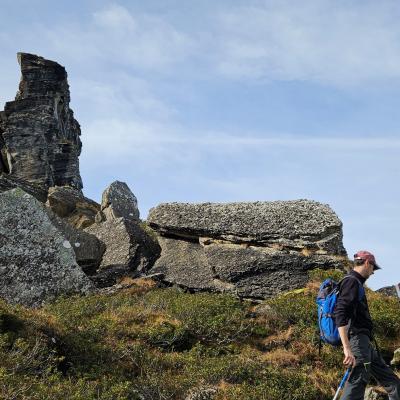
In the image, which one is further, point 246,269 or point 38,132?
point 38,132

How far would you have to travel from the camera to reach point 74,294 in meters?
19.1

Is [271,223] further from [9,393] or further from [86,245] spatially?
[9,393]

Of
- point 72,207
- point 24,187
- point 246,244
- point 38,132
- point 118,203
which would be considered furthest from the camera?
point 38,132

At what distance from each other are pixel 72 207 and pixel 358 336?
23.9 metres

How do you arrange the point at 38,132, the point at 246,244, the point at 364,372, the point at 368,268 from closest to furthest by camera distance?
the point at 364,372 < the point at 368,268 < the point at 246,244 < the point at 38,132

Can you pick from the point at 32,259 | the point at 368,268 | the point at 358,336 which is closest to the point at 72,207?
the point at 32,259

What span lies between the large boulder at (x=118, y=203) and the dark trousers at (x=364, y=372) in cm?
2169

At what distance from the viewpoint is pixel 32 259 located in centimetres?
1964

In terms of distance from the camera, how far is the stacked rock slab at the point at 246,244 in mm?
20422

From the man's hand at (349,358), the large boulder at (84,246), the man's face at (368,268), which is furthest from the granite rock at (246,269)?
the man's hand at (349,358)

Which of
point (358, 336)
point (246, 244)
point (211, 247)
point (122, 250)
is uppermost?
point (246, 244)

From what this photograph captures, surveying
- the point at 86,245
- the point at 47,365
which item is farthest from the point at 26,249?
the point at 47,365

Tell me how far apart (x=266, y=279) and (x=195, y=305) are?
430 centimetres

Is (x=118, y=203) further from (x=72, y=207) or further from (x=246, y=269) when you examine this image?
(x=246, y=269)
